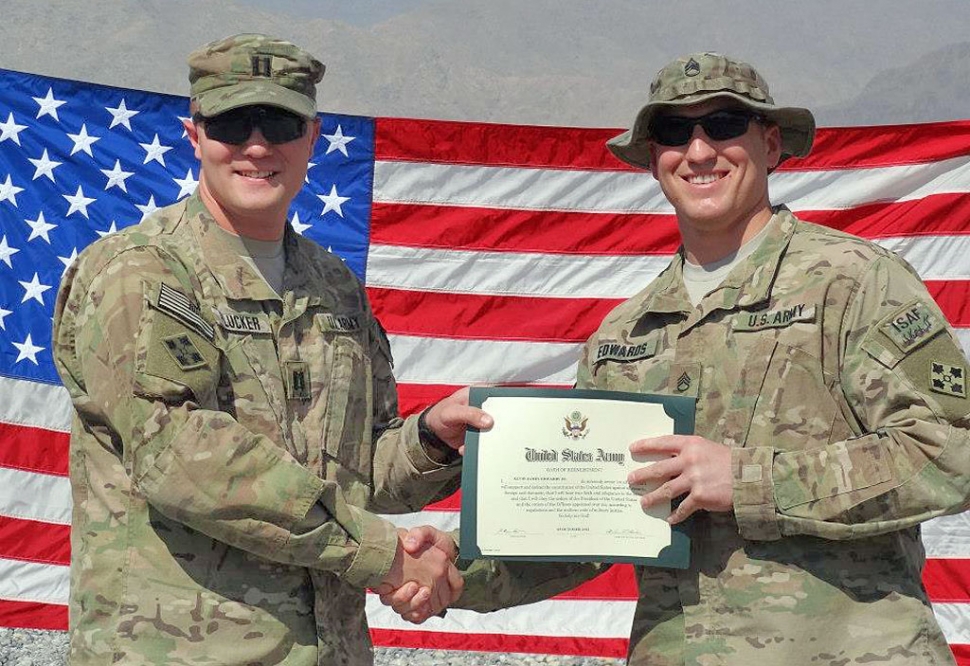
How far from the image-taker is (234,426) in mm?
2977

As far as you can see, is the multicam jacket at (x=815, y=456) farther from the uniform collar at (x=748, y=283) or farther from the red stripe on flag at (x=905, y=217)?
the red stripe on flag at (x=905, y=217)

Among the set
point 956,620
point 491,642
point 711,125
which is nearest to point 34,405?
point 491,642

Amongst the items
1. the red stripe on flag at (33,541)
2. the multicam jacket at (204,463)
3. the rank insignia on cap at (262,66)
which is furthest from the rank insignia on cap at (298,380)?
the red stripe on flag at (33,541)

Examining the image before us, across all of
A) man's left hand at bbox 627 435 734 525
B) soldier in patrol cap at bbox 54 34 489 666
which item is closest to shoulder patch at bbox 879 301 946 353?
man's left hand at bbox 627 435 734 525

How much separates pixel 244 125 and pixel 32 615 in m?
4.15

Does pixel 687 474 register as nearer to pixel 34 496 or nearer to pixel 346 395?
pixel 346 395

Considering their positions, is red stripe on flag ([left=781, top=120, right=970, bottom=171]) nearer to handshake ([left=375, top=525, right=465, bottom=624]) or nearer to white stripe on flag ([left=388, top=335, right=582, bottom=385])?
white stripe on flag ([left=388, top=335, right=582, bottom=385])

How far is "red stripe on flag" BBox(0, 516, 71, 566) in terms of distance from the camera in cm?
630

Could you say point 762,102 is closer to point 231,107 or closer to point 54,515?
point 231,107

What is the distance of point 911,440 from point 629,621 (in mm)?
3878

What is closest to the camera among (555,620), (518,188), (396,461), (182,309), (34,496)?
(182,309)

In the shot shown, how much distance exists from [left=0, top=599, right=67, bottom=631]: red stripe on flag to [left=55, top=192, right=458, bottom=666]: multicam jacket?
3551mm

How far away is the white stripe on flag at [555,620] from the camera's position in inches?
255

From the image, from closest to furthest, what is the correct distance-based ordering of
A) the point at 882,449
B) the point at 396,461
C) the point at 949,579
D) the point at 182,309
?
the point at 882,449 < the point at 182,309 < the point at 396,461 < the point at 949,579
